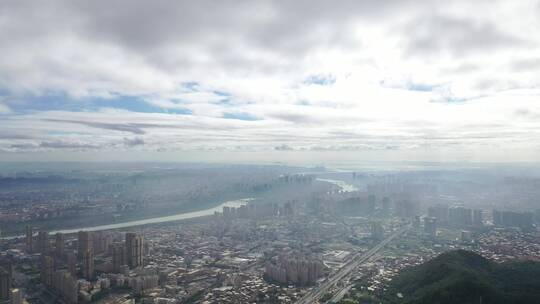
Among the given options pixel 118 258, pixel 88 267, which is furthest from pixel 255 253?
pixel 88 267

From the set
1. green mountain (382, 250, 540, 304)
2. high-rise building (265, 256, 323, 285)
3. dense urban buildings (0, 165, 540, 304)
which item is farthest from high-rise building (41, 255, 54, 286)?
green mountain (382, 250, 540, 304)

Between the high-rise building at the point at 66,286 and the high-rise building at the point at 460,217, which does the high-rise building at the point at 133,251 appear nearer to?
the high-rise building at the point at 66,286

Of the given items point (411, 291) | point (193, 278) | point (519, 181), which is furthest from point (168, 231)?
point (519, 181)

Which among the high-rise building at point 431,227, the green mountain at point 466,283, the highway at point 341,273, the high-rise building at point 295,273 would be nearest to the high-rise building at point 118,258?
the high-rise building at point 295,273

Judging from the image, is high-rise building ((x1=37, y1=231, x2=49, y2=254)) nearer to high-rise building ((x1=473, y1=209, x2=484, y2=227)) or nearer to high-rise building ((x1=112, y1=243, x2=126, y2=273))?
high-rise building ((x1=112, y1=243, x2=126, y2=273))

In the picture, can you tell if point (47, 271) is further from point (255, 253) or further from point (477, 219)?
point (477, 219)

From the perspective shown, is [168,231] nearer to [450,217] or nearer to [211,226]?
[211,226]

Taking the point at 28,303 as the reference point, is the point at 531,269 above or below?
above
